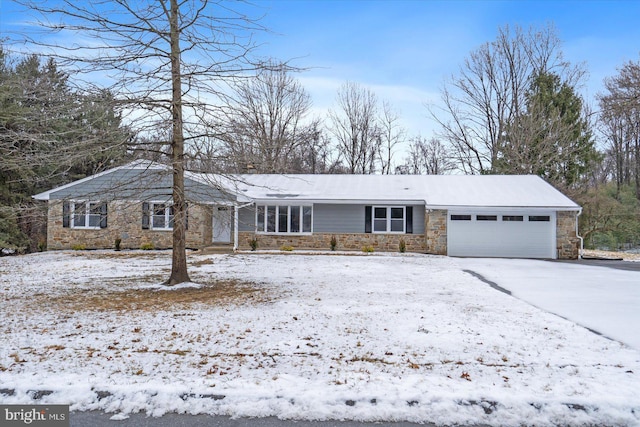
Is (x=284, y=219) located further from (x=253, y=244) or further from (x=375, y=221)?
(x=375, y=221)

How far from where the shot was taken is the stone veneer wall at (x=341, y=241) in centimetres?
2047

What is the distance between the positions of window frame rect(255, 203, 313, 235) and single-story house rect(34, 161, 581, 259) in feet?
0.16

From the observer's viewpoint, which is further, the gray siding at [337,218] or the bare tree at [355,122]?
the bare tree at [355,122]

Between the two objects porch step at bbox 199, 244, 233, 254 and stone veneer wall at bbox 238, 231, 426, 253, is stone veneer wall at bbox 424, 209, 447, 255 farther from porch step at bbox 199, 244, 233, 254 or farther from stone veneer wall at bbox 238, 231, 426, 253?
porch step at bbox 199, 244, 233, 254

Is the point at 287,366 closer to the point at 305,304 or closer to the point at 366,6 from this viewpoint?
the point at 305,304

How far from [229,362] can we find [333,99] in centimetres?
3345

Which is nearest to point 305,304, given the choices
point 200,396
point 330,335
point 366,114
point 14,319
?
point 330,335

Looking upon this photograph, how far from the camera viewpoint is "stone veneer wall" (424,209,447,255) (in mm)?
19547

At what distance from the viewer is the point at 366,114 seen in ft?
117

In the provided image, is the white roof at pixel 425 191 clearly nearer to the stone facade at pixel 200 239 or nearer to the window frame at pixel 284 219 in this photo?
the window frame at pixel 284 219

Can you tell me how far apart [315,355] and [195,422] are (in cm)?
175

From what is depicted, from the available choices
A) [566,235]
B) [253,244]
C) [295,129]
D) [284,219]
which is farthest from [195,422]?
[295,129]

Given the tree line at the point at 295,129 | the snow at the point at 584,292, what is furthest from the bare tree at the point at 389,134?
the snow at the point at 584,292

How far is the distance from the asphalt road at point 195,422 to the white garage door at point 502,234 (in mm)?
16912
